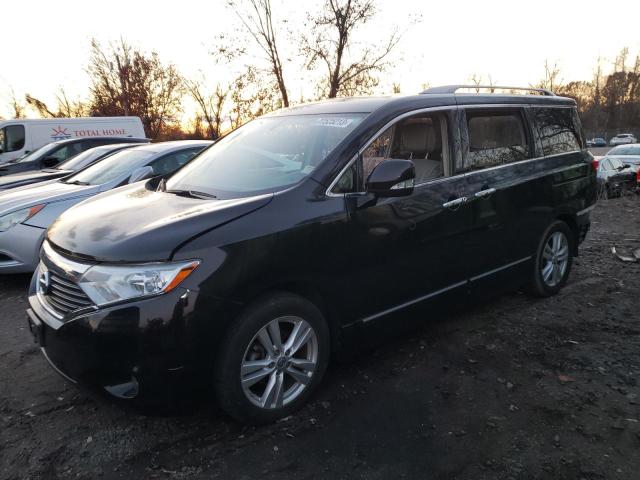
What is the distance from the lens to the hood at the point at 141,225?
7.74 feet

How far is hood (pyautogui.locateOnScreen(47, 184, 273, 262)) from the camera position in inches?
92.9

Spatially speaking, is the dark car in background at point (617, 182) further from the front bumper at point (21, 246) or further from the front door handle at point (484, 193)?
the front bumper at point (21, 246)

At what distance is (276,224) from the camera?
261 cm

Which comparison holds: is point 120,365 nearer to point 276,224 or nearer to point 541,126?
point 276,224

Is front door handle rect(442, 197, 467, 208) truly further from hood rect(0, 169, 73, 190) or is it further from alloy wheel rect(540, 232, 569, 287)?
hood rect(0, 169, 73, 190)

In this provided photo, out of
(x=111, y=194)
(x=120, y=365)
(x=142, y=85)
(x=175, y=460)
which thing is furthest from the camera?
(x=142, y=85)

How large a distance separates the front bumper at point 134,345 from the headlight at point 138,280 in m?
0.04

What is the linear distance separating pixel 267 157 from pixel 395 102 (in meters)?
0.97

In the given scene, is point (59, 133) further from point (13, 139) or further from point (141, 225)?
point (141, 225)

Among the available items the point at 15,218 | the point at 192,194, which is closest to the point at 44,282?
the point at 192,194

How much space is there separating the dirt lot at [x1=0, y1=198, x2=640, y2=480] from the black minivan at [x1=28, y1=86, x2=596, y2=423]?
1.00 ft

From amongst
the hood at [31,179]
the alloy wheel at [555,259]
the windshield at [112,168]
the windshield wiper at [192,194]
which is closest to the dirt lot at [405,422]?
the alloy wheel at [555,259]

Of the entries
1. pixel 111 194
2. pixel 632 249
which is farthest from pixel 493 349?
pixel 632 249

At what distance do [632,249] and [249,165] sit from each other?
5.77 metres
